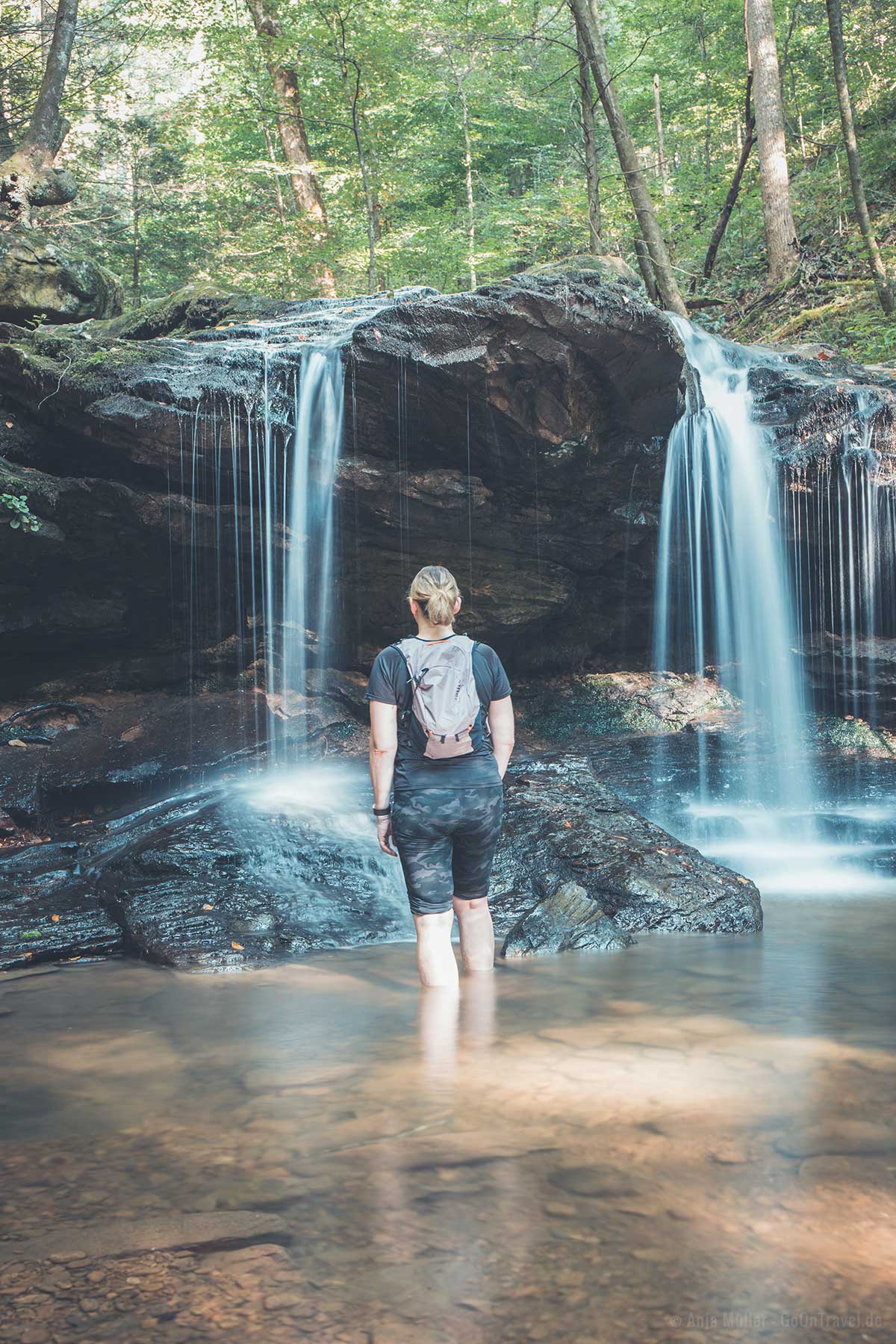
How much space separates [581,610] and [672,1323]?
1092cm

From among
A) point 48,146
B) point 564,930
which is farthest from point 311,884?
point 48,146

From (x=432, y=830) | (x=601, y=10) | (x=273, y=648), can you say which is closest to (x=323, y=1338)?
(x=432, y=830)

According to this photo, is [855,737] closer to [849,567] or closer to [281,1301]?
[849,567]

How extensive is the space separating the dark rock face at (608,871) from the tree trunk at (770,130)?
13.8m

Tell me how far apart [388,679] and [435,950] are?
1373mm

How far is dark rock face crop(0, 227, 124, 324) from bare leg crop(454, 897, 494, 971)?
10.2 m

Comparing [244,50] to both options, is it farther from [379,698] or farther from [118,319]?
[379,698]

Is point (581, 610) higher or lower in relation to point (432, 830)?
higher

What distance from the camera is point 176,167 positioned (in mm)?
19500

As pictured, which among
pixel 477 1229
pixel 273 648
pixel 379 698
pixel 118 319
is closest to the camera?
pixel 477 1229

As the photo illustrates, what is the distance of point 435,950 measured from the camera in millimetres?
4562

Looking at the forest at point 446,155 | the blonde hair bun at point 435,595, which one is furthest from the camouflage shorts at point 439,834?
the forest at point 446,155

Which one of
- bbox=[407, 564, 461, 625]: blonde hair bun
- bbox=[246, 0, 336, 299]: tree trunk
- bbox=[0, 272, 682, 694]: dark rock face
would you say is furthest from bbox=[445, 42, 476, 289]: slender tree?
bbox=[407, 564, 461, 625]: blonde hair bun

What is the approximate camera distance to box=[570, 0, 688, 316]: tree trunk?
539 inches
